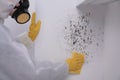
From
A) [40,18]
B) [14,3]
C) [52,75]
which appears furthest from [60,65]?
[14,3]

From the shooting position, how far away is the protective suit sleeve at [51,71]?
1.18m

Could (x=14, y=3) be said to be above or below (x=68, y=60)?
above

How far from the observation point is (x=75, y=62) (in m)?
1.42

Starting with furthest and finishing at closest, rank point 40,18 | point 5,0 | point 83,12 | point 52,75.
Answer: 1. point 83,12
2. point 40,18
3. point 52,75
4. point 5,0

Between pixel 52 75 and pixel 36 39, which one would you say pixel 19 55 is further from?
pixel 36 39

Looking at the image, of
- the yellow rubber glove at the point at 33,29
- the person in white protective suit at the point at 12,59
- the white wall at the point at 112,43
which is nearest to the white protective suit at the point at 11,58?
the person in white protective suit at the point at 12,59

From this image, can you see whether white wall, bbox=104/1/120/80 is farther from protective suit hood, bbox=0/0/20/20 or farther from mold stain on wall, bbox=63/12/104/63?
protective suit hood, bbox=0/0/20/20

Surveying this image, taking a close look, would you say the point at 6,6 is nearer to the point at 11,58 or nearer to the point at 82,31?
the point at 11,58

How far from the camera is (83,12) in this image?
1.54 meters

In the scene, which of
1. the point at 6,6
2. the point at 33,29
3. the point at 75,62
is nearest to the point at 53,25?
the point at 33,29

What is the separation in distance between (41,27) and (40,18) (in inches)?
2.3

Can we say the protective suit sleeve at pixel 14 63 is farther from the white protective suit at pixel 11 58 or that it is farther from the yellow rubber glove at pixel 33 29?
the yellow rubber glove at pixel 33 29

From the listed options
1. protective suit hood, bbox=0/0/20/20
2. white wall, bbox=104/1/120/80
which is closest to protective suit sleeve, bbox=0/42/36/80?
protective suit hood, bbox=0/0/20/20

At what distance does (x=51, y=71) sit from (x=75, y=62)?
24cm
